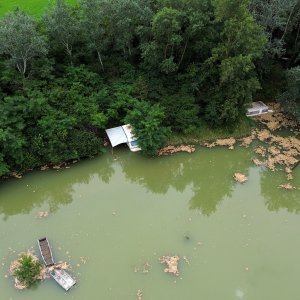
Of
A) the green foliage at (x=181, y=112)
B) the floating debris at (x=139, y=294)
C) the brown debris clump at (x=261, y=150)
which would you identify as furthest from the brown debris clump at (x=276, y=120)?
the floating debris at (x=139, y=294)

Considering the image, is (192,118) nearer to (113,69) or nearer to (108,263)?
(113,69)

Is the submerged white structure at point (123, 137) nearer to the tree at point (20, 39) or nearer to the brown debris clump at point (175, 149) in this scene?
the brown debris clump at point (175, 149)

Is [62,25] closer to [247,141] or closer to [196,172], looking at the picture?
[196,172]

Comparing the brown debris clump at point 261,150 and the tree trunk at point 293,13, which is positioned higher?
the tree trunk at point 293,13

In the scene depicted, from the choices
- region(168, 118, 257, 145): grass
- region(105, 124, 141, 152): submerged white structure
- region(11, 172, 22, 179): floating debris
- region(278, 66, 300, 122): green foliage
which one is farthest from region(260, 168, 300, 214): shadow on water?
region(11, 172, 22, 179): floating debris

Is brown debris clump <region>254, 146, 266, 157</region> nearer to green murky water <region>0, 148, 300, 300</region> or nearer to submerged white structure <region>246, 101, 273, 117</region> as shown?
green murky water <region>0, 148, 300, 300</region>

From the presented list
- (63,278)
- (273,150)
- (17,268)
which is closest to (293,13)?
(273,150)

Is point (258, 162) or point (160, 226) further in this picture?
point (258, 162)
